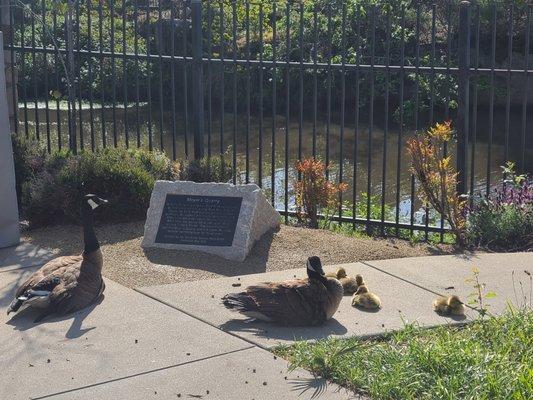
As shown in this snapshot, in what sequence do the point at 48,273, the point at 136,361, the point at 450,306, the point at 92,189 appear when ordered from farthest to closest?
the point at 92,189 < the point at 48,273 < the point at 450,306 < the point at 136,361

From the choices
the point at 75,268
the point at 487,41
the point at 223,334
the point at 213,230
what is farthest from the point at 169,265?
the point at 487,41

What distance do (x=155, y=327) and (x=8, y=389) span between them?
129 cm

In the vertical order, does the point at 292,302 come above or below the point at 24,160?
below

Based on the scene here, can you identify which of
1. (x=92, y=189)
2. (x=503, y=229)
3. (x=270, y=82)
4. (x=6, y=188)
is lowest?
(x=503, y=229)

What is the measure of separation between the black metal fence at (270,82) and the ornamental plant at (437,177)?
1.55ft

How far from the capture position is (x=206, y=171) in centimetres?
1043

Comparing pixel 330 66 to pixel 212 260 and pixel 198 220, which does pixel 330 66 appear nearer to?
pixel 198 220

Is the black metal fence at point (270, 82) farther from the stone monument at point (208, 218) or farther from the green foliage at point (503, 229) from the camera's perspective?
the stone monument at point (208, 218)

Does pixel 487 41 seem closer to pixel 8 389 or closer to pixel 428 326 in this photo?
pixel 428 326

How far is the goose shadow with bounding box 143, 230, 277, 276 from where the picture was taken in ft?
26.9

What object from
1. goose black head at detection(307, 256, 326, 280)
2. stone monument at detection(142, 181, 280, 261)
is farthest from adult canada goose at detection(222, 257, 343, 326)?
stone monument at detection(142, 181, 280, 261)

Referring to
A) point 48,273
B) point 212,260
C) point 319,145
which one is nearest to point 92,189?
point 212,260

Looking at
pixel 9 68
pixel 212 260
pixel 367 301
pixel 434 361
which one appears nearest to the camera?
pixel 434 361

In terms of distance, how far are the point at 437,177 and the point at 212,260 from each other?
2463mm
